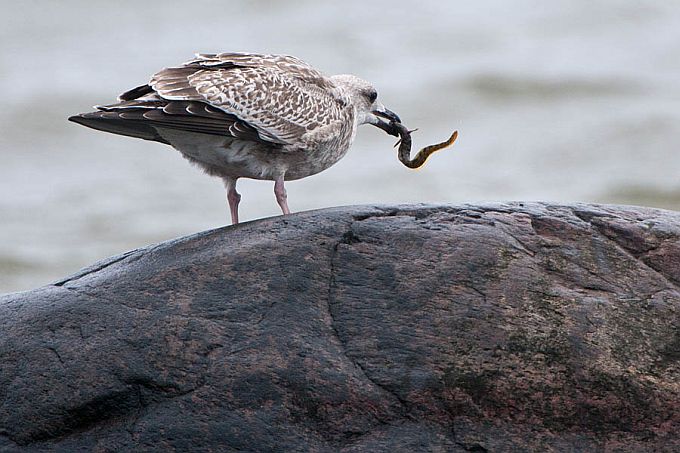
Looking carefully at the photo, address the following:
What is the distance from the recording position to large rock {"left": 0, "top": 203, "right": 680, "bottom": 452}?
6.43 m

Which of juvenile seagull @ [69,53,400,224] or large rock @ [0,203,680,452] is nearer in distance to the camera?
large rock @ [0,203,680,452]

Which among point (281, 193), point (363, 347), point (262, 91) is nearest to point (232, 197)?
point (281, 193)

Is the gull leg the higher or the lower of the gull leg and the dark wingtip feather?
the lower

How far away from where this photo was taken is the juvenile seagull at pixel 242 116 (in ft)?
25.2

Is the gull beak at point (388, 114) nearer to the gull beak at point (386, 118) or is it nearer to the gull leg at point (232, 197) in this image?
the gull beak at point (386, 118)

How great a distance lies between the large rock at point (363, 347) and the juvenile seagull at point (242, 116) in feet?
3.38

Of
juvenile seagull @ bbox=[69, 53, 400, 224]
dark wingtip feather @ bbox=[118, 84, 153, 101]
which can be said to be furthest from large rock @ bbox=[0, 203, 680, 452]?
dark wingtip feather @ bbox=[118, 84, 153, 101]

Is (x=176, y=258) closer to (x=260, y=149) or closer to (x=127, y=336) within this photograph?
(x=127, y=336)

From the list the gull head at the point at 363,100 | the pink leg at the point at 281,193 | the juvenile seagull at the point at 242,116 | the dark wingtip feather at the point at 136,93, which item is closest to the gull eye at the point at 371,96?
the gull head at the point at 363,100

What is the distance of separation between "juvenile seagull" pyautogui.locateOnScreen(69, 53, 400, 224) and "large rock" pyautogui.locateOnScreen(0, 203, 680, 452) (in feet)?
3.38

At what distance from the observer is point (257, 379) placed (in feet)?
21.3

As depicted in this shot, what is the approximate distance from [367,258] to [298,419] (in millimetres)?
1125

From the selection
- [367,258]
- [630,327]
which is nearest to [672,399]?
[630,327]

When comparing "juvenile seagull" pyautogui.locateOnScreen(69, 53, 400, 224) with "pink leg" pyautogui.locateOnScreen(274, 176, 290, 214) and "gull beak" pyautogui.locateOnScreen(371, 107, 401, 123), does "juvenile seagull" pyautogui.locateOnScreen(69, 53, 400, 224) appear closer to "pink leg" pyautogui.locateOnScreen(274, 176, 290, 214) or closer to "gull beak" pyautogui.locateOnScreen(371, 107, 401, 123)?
"pink leg" pyautogui.locateOnScreen(274, 176, 290, 214)
